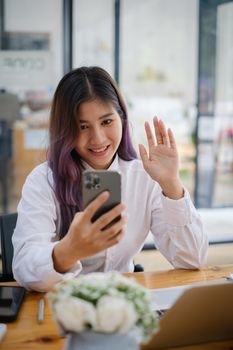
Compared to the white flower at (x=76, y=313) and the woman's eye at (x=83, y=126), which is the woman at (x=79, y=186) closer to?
the woman's eye at (x=83, y=126)

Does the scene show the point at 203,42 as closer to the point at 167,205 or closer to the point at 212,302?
the point at 167,205

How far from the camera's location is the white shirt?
143 centimetres

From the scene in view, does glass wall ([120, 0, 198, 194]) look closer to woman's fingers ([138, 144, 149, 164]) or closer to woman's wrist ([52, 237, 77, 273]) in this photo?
woman's fingers ([138, 144, 149, 164])

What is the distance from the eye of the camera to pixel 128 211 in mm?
1785

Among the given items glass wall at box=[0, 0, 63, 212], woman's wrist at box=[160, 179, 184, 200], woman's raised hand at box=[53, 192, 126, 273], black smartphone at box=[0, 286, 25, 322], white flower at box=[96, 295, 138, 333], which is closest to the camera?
white flower at box=[96, 295, 138, 333]

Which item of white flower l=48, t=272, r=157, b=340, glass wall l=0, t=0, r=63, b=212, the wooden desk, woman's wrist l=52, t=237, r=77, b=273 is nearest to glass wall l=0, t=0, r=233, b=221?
glass wall l=0, t=0, r=63, b=212

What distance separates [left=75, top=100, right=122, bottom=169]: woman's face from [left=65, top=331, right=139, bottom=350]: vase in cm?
88

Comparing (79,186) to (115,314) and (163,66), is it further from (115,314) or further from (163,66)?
(163,66)

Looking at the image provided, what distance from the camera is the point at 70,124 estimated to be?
1.59 meters

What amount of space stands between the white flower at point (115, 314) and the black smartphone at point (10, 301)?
51 centimetres

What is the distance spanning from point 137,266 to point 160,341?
0.85 meters

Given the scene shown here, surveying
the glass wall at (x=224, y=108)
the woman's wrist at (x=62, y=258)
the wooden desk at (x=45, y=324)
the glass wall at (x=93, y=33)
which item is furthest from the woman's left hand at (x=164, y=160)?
the glass wall at (x=224, y=108)

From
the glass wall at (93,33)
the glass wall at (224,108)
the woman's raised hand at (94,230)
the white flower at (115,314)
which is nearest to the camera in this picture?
the white flower at (115,314)

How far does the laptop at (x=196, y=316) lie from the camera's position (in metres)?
0.98
